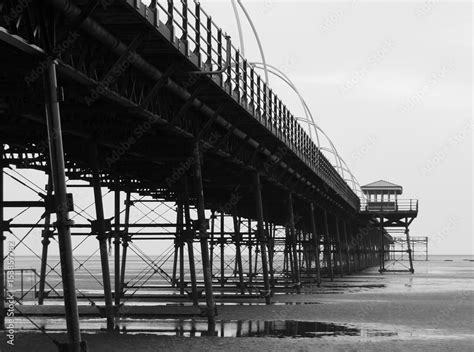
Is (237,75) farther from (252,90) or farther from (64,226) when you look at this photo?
(64,226)

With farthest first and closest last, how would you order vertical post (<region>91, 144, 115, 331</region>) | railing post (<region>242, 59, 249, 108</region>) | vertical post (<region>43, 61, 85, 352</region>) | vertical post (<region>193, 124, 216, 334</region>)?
railing post (<region>242, 59, 249, 108</region>), vertical post (<region>193, 124, 216, 334</region>), vertical post (<region>91, 144, 115, 331</region>), vertical post (<region>43, 61, 85, 352</region>)

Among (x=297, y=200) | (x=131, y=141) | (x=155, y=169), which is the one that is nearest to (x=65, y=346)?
(x=131, y=141)

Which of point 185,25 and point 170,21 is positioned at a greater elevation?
point 185,25

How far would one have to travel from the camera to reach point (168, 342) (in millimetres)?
24375

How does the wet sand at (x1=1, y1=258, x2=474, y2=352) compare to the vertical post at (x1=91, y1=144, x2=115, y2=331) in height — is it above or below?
below

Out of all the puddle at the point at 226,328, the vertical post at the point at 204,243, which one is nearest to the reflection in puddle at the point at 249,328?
the puddle at the point at 226,328

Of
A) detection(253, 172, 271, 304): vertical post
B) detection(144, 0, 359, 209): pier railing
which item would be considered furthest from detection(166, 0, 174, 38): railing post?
detection(253, 172, 271, 304): vertical post

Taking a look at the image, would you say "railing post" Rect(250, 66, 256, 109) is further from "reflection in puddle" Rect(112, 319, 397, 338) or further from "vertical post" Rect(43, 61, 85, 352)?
"vertical post" Rect(43, 61, 85, 352)

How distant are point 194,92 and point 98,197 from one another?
14.9ft

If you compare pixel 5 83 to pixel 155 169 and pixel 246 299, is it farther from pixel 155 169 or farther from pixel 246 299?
pixel 246 299

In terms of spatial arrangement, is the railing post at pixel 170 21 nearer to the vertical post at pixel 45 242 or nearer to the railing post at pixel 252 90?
the railing post at pixel 252 90

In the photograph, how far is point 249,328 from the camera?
2847 cm

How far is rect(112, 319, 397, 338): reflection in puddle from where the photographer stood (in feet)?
88.1

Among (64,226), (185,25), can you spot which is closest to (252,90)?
(185,25)
